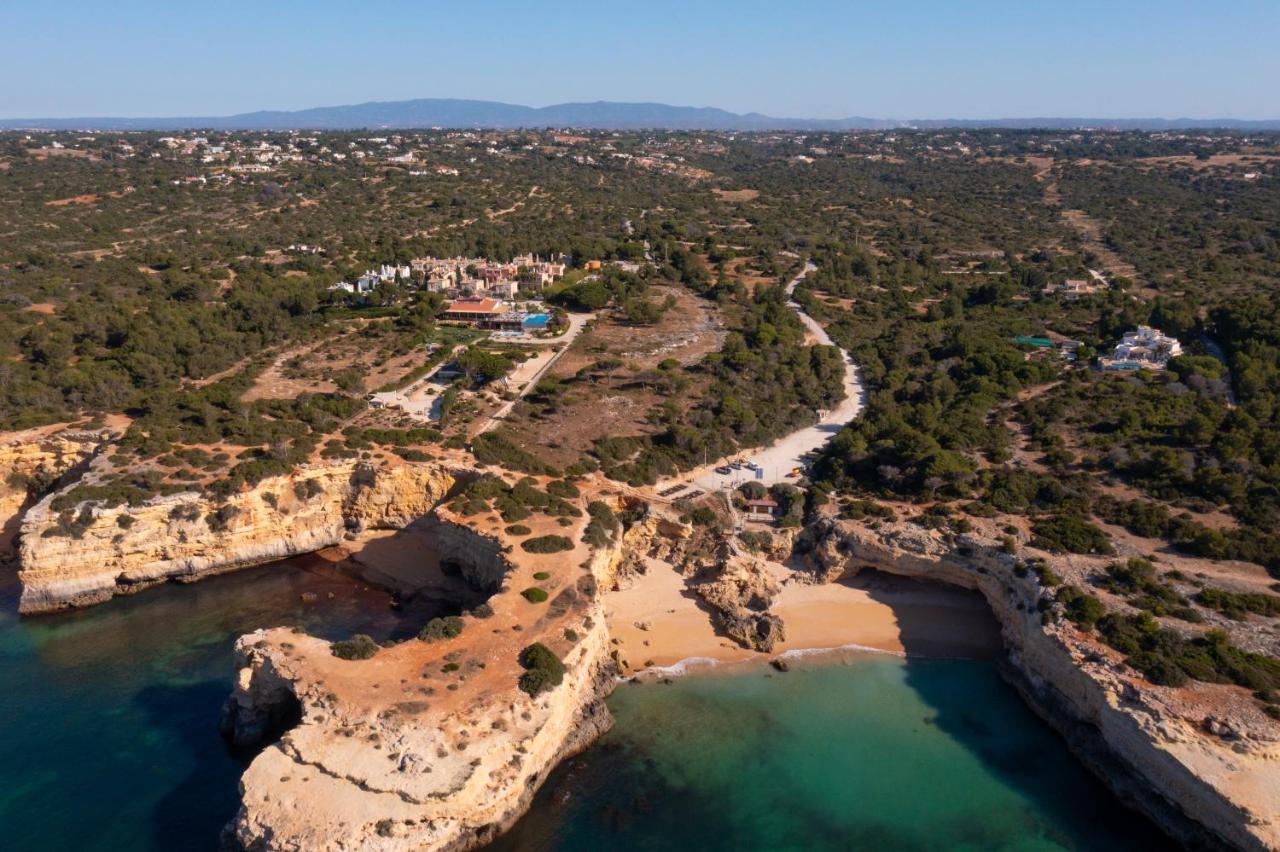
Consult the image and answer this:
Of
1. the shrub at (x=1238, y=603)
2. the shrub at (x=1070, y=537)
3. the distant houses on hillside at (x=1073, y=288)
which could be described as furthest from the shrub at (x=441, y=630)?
the distant houses on hillside at (x=1073, y=288)

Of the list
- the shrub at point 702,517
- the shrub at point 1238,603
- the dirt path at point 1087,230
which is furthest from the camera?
the dirt path at point 1087,230

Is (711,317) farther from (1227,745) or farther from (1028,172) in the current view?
(1028,172)

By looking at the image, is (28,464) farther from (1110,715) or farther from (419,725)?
(1110,715)

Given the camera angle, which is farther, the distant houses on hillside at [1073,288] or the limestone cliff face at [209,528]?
the distant houses on hillside at [1073,288]

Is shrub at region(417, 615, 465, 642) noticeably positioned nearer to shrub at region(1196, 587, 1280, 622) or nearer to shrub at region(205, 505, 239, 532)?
shrub at region(205, 505, 239, 532)

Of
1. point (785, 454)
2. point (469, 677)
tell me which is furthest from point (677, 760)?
point (785, 454)

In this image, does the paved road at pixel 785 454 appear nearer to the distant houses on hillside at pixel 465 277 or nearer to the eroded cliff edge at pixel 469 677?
the eroded cliff edge at pixel 469 677

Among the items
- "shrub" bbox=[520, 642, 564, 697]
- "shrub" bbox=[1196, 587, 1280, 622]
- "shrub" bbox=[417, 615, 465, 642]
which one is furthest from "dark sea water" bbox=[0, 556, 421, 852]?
"shrub" bbox=[1196, 587, 1280, 622]
